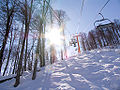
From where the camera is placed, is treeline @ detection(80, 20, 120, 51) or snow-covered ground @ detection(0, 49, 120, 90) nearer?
snow-covered ground @ detection(0, 49, 120, 90)

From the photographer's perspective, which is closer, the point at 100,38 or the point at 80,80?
the point at 80,80

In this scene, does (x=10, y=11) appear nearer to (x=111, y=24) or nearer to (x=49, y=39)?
(x=49, y=39)

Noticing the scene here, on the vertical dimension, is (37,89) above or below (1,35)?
below

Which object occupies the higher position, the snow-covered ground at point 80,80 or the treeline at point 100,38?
the treeline at point 100,38

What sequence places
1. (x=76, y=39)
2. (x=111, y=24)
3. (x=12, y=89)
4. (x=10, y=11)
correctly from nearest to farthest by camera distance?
(x=12, y=89)
(x=111, y=24)
(x=10, y=11)
(x=76, y=39)

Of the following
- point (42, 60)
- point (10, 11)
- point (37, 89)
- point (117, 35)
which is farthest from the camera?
point (117, 35)

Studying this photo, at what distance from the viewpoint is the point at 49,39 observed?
1078 centimetres

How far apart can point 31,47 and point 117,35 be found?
26.5 m

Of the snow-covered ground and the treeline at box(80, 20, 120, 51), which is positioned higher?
the treeline at box(80, 20, 120, 51)

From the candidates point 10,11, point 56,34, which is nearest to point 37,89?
point 10,11

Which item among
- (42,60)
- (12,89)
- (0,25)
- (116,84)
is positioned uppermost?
(0,25)

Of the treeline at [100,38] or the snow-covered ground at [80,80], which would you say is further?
the treeline at [100,38]

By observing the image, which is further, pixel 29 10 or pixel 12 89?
pixel 29 10

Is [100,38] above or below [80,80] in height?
above
